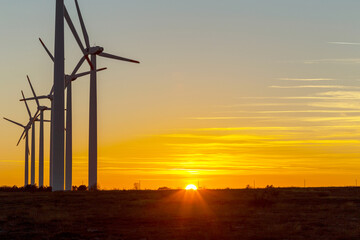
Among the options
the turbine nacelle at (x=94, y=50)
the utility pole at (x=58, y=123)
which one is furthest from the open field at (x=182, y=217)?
the turbine nacelle at (x=94, y=50)

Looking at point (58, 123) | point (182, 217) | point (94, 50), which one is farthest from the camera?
point (94, 50)

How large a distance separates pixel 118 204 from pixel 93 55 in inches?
2050

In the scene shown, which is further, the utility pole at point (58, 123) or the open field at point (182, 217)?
the utility pole at point (58, 123)

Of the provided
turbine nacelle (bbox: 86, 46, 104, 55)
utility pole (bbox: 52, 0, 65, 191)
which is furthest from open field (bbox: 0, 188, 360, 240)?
turbine nacelle (bbox: 86, 46, 104, 55)

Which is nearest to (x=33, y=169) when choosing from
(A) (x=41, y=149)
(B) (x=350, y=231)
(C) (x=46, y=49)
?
(A) (x=41, y=149)

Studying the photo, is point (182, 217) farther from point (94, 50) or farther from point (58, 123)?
point (94, 50)

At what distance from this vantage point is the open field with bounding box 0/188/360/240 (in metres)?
40.9

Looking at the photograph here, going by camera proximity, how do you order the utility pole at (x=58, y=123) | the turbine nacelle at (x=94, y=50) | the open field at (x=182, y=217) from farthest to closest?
the turbine nacelle at (x=94, y=50)
the utility pole at (x=58, y=123)
the open field at (x=182, y=217)

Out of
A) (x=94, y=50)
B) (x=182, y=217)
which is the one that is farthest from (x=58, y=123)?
(x=182, y=217)

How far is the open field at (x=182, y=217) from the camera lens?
134 ft

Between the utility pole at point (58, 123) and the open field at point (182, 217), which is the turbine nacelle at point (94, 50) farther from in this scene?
the open field at point (182, 217)

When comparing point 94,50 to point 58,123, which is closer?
point 58,123

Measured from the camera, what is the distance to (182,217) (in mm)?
49844

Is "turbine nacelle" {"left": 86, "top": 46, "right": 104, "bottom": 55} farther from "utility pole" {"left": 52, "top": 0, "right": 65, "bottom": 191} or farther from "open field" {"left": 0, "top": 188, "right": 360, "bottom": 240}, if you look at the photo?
"open field" {"left": 0, "top": 188, "right": 360, "bottom": 240}
